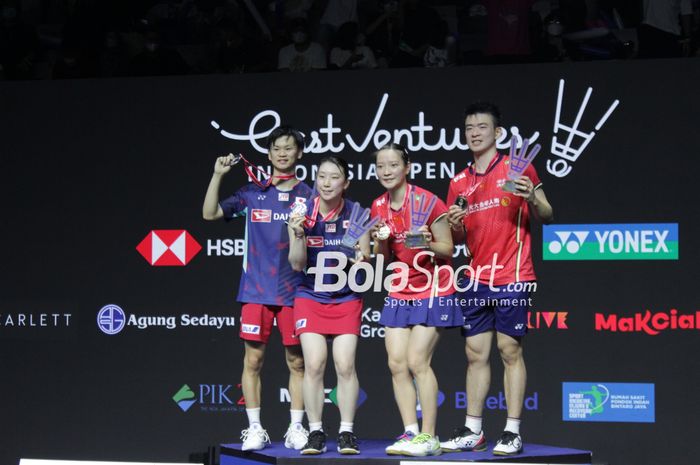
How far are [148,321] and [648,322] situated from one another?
325cm

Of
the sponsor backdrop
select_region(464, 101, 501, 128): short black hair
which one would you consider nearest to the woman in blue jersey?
select_region(464, 101, 501, 128): short black hair

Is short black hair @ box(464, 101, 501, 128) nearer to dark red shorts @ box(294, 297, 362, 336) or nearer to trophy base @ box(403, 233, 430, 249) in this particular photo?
trophy base @ box(403, 233, 430, 249)

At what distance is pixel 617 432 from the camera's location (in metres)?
6.90

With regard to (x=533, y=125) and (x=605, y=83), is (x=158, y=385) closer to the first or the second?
(x=533, y=125)

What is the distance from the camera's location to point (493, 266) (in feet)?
16.5

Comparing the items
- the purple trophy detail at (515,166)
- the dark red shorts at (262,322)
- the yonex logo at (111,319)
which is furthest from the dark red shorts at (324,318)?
the yonex logo at (111,319)

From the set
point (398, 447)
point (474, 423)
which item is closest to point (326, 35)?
point (474, 423)

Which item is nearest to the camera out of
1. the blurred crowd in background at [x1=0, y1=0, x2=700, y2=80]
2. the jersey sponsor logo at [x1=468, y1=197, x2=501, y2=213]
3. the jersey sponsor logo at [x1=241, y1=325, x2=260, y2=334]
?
the jersey sponsor logo at [x1=468, y1=197, x2=501, y2=213]

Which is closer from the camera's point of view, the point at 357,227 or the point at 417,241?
the point at 417,241

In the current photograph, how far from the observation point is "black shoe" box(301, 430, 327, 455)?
16.5 feet

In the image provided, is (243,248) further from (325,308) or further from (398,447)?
(398,447)

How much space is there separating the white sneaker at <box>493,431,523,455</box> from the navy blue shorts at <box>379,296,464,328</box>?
55 cm

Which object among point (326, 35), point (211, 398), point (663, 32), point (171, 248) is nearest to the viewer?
point (663, 32)

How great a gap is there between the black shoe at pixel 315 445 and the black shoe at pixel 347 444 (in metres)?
0.08
